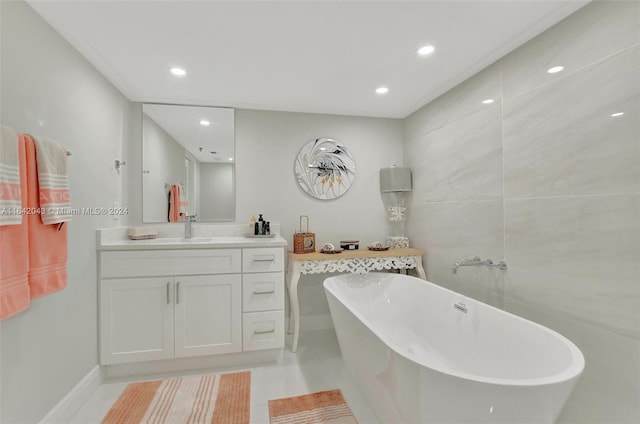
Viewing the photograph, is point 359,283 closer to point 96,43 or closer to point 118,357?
point 118,357

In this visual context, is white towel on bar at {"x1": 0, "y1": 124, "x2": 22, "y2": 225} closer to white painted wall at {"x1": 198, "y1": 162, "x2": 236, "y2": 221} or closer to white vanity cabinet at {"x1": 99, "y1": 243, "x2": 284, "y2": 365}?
white vanity cabinet at {"x1": 99, "y1": 243, "x2": 284, "y2": 365}

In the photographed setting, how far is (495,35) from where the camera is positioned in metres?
1.71

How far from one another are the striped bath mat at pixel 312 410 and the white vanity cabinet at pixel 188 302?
513 millimetres

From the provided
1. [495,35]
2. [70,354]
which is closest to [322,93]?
[495,35]

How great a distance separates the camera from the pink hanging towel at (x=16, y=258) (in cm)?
116

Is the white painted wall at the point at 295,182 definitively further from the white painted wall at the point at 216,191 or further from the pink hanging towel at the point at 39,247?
the pink hanging towel at the point at 39,247

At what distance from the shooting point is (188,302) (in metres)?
2.15

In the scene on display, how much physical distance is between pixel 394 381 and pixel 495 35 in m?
2.01

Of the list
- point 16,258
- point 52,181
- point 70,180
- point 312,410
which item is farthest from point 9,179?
point 312,410

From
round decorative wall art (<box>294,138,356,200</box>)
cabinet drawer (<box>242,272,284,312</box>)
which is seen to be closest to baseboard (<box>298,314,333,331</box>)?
cabinet drawer (<box>242,272,284,312</box>)

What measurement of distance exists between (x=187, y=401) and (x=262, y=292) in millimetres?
827

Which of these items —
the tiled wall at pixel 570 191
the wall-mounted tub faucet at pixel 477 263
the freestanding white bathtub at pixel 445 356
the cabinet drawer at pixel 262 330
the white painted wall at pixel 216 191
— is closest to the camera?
the freestanding white bathtub at pixel 445 356

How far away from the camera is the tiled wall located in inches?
51.4
